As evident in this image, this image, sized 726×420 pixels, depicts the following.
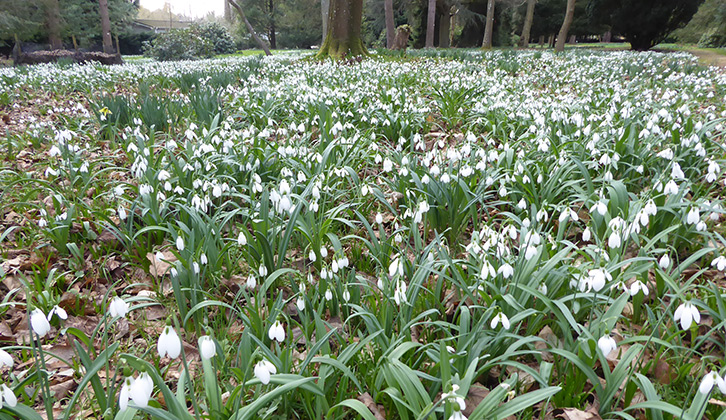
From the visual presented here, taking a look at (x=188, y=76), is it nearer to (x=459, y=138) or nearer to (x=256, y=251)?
(x=459, y=138)

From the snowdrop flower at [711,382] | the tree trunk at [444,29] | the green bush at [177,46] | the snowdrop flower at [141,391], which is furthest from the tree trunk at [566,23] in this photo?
the snowdrop flower at [141,391]

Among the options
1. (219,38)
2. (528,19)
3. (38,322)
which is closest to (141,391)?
(38,322)

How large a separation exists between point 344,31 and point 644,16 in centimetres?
1693

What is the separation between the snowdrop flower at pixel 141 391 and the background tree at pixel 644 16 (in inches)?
1032

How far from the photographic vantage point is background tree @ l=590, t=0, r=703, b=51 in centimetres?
2053

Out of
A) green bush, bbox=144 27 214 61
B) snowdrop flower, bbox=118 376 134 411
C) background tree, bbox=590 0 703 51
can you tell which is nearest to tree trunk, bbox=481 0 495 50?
background tree, bbox=590 0 703 51

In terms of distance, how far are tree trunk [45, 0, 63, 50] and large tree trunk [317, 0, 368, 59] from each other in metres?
22.3

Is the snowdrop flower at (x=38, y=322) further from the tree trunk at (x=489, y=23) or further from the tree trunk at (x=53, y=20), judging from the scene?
the tree trunk at (x=53, y=20)

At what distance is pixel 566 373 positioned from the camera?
5.22ft

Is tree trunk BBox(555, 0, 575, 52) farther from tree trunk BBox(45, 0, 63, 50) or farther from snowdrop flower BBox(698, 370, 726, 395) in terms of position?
tree trunk BBox(45, 0, 63, 50)

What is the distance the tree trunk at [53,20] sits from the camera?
25828 mm

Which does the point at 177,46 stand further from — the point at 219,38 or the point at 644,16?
the point at 644,16

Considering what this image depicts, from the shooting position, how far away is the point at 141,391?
35.2 inches

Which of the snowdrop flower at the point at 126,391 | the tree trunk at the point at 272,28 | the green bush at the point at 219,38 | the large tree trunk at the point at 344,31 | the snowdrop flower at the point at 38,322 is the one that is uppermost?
the tree trunk at the point at 272,28
